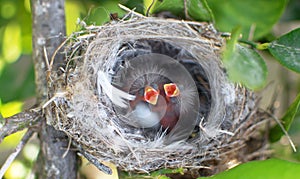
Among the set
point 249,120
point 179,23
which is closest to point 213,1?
point 179,23

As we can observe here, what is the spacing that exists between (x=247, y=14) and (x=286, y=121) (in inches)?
13.9

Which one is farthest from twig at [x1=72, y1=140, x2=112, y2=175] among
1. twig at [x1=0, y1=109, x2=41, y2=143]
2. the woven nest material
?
twig at [x1=0, y1=109, x2=41, y2=143]

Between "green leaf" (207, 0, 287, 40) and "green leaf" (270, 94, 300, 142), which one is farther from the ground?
"green leaf" (207, 0, 287, 40)

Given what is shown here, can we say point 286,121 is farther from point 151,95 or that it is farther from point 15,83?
point 15,83

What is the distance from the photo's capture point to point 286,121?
145 cm

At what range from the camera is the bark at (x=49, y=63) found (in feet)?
4.54

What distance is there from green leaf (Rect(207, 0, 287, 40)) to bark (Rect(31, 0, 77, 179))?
0.47 metres

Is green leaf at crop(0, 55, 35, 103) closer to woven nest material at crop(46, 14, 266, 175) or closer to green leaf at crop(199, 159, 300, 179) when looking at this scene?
woven nest material at crop(46, 14, 266, 175)

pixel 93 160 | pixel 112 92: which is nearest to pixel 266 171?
pixel 93 160

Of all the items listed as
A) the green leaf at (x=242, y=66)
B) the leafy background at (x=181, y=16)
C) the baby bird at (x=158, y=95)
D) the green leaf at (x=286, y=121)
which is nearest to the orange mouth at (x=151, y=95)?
the baby bird at (x=158, y=95)

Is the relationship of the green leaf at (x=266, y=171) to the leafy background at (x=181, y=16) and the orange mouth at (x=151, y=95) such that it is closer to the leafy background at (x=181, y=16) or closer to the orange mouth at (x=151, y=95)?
the leafy background at (x=181, y=16)

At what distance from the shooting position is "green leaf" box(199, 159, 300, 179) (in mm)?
1049

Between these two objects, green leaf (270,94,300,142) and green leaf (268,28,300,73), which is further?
green leaf (270,94,300,142)

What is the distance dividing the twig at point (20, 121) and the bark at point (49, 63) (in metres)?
0.05
